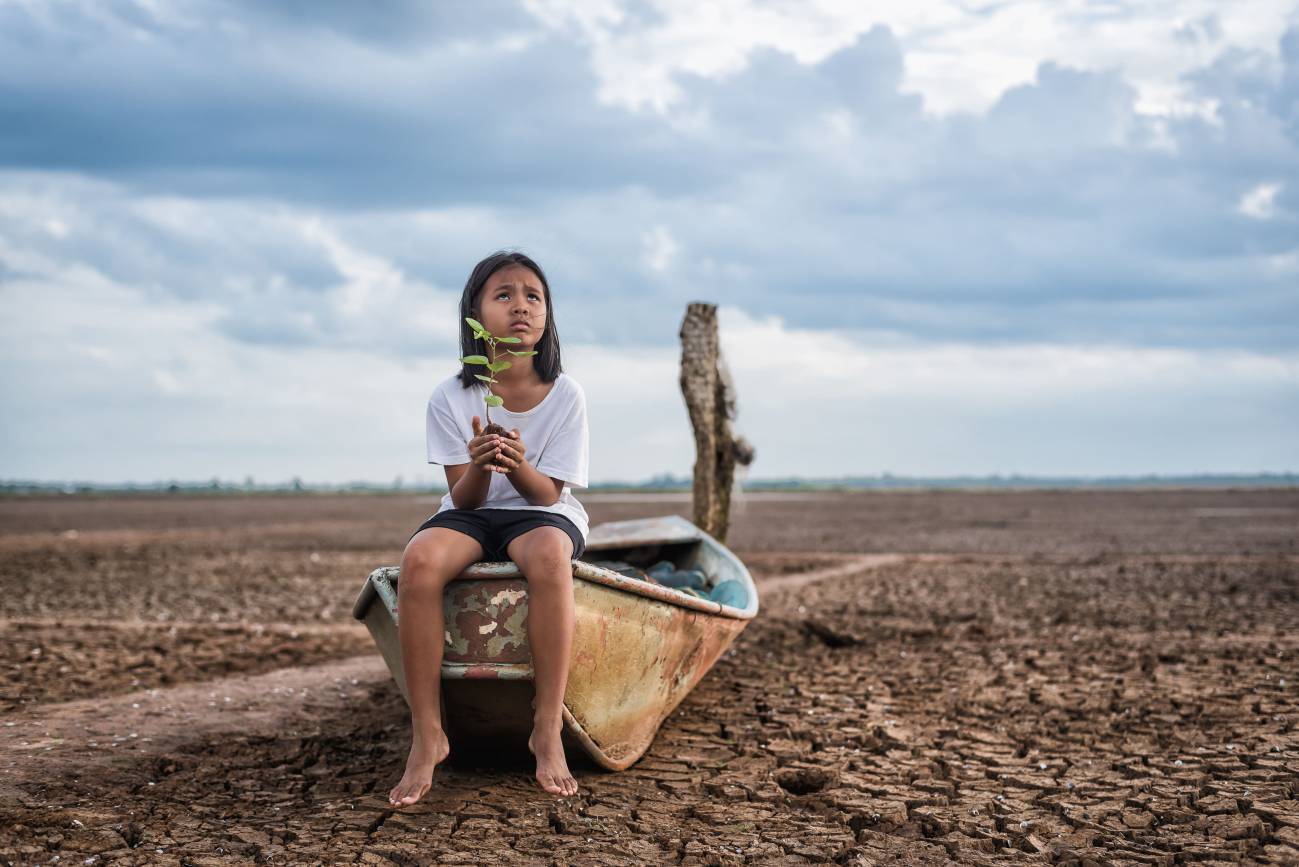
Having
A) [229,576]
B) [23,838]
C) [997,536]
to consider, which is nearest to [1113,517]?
[997,536]

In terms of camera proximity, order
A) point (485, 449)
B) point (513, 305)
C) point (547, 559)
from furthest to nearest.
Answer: point (513, 305) → point (547, 559) → point (485, 449)

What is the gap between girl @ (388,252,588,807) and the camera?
4105 millimetres

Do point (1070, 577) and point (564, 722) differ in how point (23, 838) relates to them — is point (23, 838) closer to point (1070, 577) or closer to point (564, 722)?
point (564, 722)

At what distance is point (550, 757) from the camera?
169 inches

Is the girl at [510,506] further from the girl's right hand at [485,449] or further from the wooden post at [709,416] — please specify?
the wooden post at [709,416]

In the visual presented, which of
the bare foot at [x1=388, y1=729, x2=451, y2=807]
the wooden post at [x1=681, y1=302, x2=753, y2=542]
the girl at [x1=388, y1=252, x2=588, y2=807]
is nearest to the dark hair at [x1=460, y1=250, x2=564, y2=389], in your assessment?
the girl at [x1=388, y1=252, x2=588, y2=807]

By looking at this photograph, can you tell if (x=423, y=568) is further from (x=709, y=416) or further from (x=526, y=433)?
(x=709, y=416)

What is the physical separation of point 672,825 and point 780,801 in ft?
2.00

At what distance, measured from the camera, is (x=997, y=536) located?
2350 centimetres

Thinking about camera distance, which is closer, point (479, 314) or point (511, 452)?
point (511, 452)

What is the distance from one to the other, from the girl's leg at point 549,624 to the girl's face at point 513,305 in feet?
2.79

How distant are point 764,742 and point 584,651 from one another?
1617 mm

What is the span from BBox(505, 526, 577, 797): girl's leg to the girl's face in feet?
2.79

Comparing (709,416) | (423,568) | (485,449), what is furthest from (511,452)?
(709,416)
